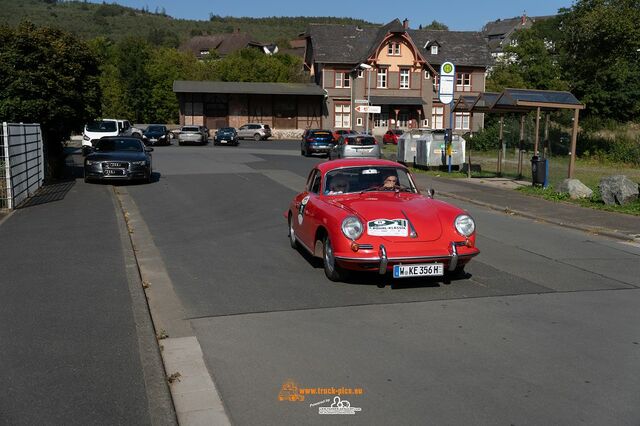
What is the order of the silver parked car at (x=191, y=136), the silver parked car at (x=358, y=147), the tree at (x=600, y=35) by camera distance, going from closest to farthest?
the silver parked car at (x=358, y=147)
the tree at (x=600, y=35)
the silver parked car at (x=191, y=136)

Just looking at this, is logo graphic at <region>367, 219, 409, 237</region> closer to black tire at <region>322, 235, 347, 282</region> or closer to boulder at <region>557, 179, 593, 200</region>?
black tire at <region>322, 235, 347, 282</region>

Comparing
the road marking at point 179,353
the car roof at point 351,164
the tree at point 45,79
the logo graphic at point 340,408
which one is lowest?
the road marking at point 179,353

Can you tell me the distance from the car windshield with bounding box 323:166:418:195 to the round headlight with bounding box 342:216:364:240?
1.35 meters

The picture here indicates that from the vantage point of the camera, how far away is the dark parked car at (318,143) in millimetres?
35312

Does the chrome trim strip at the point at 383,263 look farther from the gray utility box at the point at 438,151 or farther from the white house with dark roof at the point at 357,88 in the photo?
the white house with dark roof at the point at 357,88

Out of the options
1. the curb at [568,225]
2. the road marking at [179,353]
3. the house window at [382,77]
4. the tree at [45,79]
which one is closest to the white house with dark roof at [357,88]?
the house window at [382,77]

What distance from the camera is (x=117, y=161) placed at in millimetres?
19953

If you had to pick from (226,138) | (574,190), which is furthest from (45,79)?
(226,138)

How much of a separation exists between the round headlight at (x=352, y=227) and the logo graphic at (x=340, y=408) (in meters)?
3.23

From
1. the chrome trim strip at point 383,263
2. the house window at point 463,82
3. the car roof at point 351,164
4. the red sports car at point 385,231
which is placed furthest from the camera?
the house window at point 463,82

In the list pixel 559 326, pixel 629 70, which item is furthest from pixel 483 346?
pixel 629 70

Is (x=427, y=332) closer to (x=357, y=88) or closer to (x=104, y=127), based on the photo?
(x=104, y=127)

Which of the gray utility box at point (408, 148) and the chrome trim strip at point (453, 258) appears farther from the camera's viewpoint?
the gray utility box at point (408, 148)

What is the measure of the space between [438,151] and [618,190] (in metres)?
11.0
